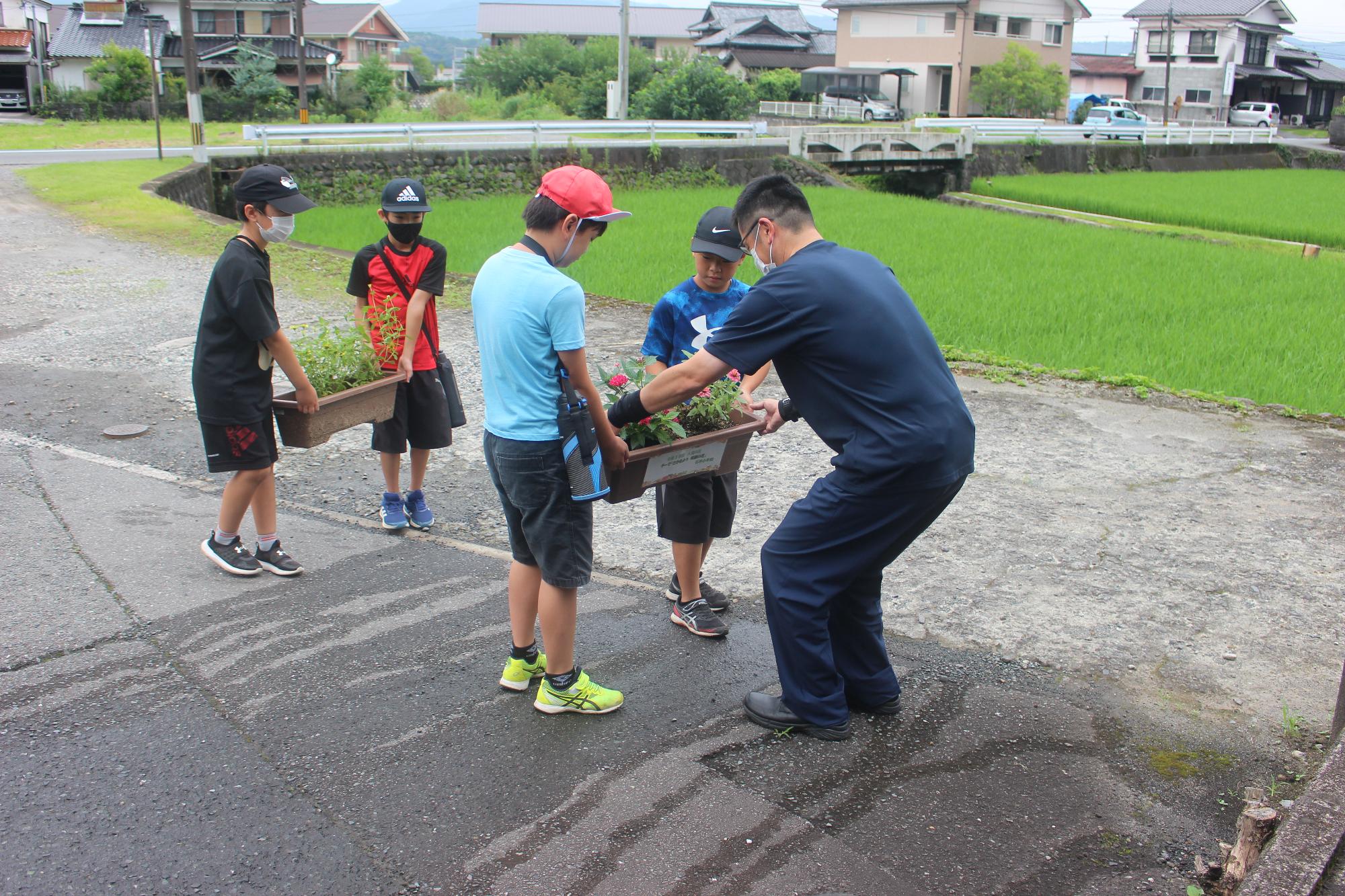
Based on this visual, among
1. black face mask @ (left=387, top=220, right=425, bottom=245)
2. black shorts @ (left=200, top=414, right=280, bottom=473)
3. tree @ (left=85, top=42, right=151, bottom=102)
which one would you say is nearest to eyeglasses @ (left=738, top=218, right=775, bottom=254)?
black face mask @ (left=387, top=220, right=425, bottom=245)

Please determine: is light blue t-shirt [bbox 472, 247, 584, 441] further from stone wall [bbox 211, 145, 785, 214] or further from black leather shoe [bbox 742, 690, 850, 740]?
stone wall [bbox 211, 145, 785, 214]

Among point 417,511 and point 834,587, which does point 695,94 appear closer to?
point 417,511

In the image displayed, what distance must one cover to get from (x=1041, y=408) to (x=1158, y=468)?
1.31 meters

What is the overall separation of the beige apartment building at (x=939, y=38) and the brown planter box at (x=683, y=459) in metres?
44.7

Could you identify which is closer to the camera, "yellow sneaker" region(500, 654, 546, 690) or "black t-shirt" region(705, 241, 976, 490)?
"black t-shirt" region(705, 241, 976, 490)

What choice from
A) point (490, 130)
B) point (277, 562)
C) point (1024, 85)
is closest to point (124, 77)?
point (490, 130)

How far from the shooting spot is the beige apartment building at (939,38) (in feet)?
146

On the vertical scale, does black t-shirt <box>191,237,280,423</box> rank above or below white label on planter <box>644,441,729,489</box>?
above

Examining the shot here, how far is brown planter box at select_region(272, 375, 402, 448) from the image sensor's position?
4.27m

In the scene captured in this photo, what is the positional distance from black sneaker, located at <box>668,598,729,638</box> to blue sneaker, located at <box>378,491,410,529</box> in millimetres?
1590

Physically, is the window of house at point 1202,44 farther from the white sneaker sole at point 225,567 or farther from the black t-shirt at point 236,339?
the white sneaker sole at point 225,567

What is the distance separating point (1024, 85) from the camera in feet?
137

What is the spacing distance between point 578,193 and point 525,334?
44 cm

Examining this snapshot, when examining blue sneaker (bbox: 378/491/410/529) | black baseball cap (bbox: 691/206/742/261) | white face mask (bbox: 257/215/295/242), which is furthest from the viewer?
blue sneaker (bbox: 378/491/410/529)
